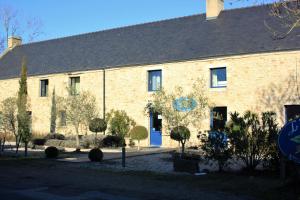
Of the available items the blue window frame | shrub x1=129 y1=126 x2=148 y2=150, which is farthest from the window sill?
shrub x1=129 y1=126 x2=148 y2=150

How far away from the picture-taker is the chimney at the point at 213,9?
26.4 m

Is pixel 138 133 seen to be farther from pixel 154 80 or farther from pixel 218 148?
pixel 218 148

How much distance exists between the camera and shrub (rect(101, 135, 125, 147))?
78.9 ft

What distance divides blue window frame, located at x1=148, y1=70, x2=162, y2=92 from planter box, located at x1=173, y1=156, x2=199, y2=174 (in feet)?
39.1

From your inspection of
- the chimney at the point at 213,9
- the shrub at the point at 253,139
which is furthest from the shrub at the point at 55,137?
the shrub at the point at 253,139

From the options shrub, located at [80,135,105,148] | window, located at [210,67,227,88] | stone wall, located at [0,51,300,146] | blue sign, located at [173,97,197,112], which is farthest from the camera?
shrub, located at [80,135,105,148]

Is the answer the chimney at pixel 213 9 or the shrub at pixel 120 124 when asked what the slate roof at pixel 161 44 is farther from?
the shrub at pixel 120 124

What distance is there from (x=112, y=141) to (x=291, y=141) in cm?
1626

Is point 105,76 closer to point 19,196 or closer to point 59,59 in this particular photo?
point 59,59

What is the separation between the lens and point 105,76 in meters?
27.1

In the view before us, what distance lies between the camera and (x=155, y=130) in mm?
24688

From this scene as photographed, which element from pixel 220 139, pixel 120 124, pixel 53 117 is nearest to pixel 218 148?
pixel 220 139

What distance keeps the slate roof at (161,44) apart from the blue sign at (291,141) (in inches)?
466

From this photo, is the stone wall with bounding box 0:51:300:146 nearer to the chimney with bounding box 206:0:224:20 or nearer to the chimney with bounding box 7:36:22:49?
the chimney with bounding box 206:0:224:20
